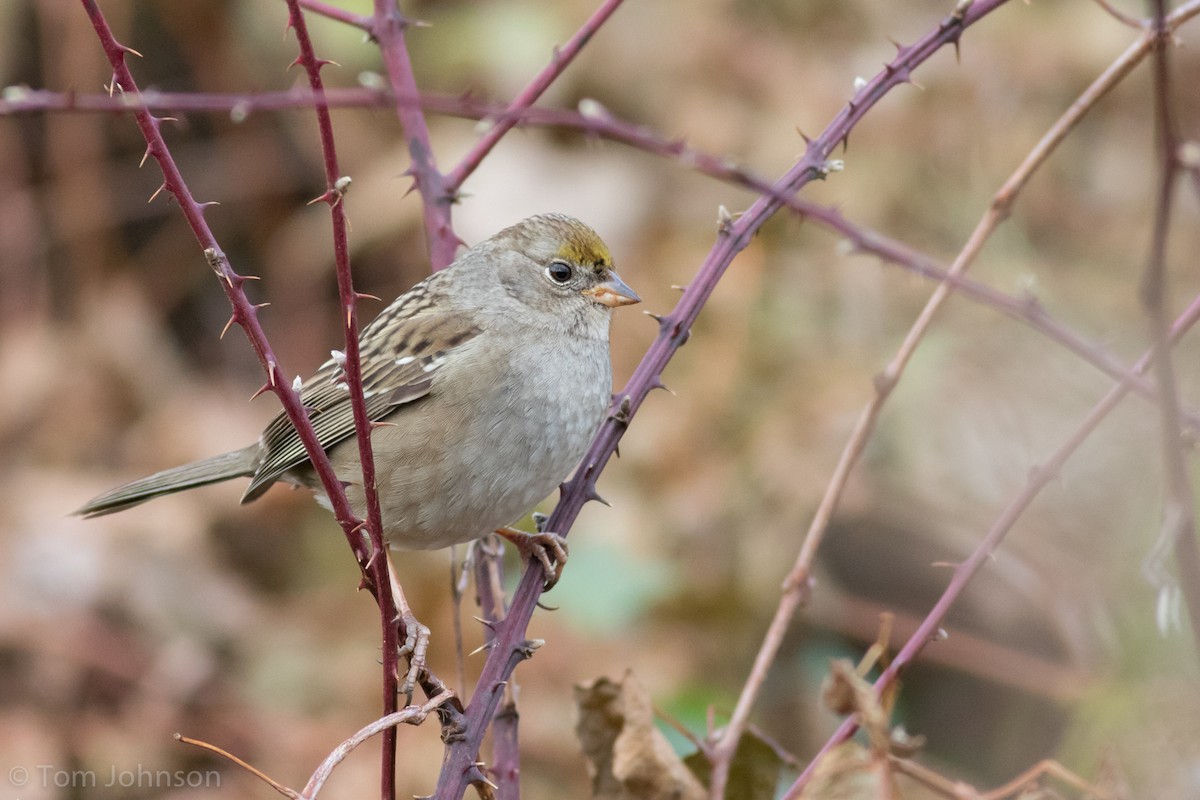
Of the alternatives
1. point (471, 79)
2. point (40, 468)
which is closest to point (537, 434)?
point (471, 79)

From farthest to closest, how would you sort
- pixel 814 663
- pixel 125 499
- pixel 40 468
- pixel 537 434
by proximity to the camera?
pixel 40 468
pixel 814 663
pixel 125 499
pixel 537 434

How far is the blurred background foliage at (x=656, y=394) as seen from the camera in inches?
181

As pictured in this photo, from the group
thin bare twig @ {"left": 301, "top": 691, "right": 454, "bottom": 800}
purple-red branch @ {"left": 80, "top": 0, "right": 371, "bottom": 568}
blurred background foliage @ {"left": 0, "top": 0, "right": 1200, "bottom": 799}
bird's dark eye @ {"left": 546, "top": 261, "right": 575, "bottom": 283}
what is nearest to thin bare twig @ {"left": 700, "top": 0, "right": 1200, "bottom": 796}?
thin bare twig @ {"left": 301, "top": 691, "right": 454, "bottom": 800}

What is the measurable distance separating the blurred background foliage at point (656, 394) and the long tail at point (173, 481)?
131cm

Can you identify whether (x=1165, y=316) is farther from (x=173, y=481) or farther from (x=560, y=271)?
(x=173, y=481)

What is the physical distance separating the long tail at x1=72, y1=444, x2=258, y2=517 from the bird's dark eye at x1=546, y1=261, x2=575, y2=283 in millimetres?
1003

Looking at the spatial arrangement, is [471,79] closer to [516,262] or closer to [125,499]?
[516,262]

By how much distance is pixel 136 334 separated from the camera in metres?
6.88

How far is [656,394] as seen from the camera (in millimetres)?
6113

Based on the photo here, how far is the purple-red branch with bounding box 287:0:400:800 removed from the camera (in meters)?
1.74

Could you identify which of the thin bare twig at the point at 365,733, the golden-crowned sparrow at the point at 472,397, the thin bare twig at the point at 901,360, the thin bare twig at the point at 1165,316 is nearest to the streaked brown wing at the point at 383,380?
the golden-crowned sparrow at the point at 472,397

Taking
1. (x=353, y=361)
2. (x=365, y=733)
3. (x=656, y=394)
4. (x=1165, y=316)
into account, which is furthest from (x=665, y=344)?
(x=656, y=394)

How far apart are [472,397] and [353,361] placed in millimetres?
1361

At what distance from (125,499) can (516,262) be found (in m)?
1.22
